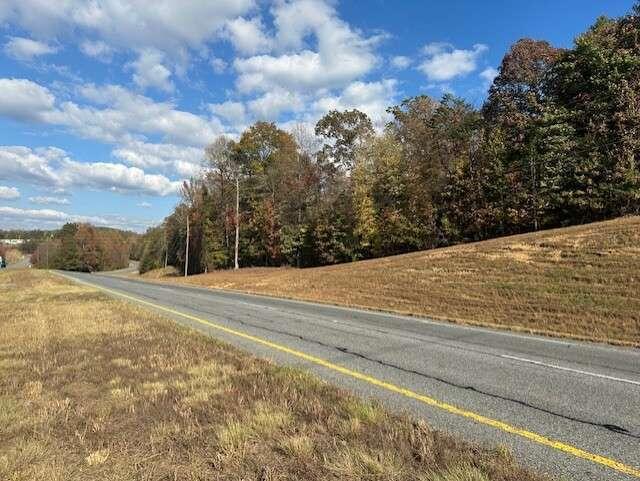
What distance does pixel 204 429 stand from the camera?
16.6ft

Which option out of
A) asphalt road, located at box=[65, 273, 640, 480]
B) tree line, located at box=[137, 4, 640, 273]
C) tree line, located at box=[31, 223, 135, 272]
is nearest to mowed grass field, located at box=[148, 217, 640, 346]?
asphalt road, located at box=[65, 273, 640, 480]

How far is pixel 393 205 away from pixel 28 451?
37.4m

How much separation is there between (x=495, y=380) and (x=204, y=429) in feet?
14.7

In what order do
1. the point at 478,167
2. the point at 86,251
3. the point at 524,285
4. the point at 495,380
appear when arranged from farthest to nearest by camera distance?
the point at 86,251
the point at 478,167
the point at 524,285
the point at 495,380

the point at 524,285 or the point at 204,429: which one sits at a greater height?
the point at 524,285

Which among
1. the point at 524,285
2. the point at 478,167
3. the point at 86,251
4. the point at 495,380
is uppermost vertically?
the point at 478,167

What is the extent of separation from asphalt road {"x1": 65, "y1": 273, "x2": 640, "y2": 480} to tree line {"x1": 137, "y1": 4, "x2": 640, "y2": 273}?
2318 centimetres

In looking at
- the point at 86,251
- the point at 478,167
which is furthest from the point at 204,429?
the point at 86,251

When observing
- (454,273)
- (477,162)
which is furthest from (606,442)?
(477,162)

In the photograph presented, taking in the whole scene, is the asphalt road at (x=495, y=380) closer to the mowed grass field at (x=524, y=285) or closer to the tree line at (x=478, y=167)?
the mowed grass field at (x=524, y=285)

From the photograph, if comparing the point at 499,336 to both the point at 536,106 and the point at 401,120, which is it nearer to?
the point at 536,106

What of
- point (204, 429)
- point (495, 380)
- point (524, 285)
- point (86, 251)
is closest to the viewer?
point (204, 429)

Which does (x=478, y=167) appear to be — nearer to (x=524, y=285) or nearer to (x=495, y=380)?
(x=524, y=285)

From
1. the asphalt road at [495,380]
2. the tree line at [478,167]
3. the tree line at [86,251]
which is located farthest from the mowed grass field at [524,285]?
the tree line at [86,251]
